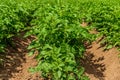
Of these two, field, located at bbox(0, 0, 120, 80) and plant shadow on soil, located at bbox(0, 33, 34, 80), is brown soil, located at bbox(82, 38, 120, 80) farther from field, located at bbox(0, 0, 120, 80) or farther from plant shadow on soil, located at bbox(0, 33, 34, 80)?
plant shadow on soil, located at bbox(0, 33, 34, 80)

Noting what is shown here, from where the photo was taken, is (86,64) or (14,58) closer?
(86,64)

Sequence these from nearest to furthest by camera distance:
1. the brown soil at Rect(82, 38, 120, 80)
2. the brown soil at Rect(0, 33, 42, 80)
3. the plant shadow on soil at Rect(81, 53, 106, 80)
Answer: the brown soil at Rect(0, 33, 42, 80) < the brown soil at Rect(82, 38, 120, 80) < the plant shadow on soil at Rect(81, 53, 106, 80)

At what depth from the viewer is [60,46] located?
6535 millimetres

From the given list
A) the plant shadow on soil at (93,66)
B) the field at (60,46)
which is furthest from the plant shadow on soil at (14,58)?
the plant shadow on soil at (93,66)

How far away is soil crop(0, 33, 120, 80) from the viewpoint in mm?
7172

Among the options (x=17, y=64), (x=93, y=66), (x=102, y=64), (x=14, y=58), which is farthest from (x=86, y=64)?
(x=14, y=58)

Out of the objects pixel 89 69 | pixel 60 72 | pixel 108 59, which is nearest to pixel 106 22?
pixel 108 59

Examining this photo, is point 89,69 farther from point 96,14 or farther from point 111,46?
point 96,14

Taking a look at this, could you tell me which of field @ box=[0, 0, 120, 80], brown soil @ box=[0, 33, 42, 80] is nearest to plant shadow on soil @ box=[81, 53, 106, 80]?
field @ box=[0, 0, 120, 80]

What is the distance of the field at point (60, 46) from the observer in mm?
6355

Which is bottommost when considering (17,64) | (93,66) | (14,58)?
(93,66)

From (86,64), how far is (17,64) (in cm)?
173

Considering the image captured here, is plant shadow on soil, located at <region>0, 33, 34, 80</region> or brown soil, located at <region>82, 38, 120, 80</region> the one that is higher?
plant shadow on soil, located at <region>0, 33, 34, 80</region>

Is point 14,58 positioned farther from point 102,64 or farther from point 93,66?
point 102,64
